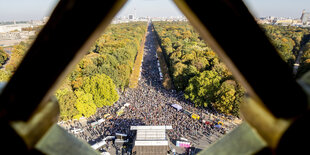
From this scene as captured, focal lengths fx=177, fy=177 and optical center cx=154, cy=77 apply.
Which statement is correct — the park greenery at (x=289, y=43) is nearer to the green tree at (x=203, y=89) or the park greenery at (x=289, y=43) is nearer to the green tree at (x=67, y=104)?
the green tree at (x=203, y=89)

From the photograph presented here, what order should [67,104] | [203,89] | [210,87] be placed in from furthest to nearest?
1. [210,87]
2. [203,89]
3. [67,104]

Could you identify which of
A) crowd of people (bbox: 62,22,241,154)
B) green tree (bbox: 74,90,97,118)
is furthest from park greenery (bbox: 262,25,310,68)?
green tree (bbox: 74,90,97,118)

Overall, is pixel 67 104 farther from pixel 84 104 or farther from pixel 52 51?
pixel 52 51

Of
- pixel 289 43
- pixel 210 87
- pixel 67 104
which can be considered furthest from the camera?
pixel 289 43

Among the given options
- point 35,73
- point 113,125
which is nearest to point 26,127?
point 35,73

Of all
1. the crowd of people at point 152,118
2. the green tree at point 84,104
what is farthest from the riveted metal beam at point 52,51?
the green tree at point 84,104

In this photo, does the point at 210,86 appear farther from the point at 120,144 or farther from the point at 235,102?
the point at 120,144

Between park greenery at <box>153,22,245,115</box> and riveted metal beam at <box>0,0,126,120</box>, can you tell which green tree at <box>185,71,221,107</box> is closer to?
park greenery at <box>153,22,245,115</box>

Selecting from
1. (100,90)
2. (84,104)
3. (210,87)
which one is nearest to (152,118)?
(100,90)
